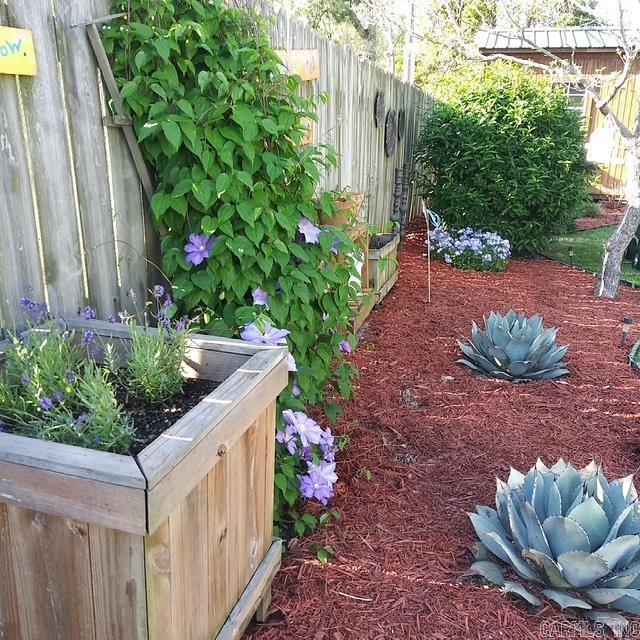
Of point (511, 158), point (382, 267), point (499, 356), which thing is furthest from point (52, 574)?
point (511, 158)

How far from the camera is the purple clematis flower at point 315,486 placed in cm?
239

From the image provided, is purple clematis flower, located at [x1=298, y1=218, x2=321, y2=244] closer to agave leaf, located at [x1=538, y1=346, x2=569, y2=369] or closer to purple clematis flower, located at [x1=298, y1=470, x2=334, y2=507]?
purple clematis flower, located at [x1=298, y1=470, x2=334, y2=507]

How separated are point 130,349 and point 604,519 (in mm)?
1659

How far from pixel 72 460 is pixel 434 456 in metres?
2.11

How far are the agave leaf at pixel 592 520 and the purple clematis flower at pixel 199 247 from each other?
1.54 meters

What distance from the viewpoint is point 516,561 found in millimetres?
2074

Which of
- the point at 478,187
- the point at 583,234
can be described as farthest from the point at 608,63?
the point at 478,187

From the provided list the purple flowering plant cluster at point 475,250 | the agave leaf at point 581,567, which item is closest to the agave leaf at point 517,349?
the agave leaf at point 581,567

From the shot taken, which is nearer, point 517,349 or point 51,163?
point 51,163

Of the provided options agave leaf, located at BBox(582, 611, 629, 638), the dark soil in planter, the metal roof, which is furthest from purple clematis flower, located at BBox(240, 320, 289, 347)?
the metal roof

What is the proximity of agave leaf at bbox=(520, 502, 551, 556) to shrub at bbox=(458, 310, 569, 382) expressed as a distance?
6.24 feet

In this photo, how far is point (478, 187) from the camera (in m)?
7.60

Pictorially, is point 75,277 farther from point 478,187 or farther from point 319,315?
point 478,187

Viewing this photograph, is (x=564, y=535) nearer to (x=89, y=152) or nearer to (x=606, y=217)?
(x=89, y=152)
